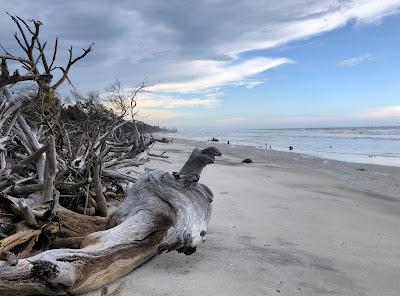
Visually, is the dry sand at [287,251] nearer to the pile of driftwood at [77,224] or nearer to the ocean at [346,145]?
the pile of driftwood at [77,224]

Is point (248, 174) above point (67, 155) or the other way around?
the other way around

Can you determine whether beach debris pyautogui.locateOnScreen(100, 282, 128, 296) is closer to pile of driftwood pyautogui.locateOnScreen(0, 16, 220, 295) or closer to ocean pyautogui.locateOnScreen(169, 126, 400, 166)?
pile of driftwood pyautogui.locateOnScreen(0, 16, 220, 295)

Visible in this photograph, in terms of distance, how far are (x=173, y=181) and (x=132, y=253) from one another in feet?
2.96

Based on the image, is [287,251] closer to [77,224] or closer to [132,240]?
[132,240]

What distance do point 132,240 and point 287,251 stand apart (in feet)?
6.03

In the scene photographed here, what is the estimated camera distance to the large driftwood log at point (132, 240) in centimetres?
273

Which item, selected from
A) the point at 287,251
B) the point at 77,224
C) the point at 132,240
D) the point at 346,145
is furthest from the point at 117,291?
the point at 346,145

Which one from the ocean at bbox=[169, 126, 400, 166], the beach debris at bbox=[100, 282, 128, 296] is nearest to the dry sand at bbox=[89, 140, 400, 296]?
the beach debris at bbox=[100, 282, 128, 296]

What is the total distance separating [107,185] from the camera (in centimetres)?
637

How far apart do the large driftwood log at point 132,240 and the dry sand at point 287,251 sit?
242mm

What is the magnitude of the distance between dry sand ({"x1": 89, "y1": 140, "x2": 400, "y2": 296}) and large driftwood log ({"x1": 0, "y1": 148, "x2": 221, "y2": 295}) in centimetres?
24

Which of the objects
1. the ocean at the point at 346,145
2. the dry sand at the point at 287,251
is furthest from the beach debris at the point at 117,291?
the ocean at the point at 346,145

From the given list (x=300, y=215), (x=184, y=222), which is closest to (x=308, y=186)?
(x=300, y=215)

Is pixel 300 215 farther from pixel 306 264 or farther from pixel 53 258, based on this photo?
pixel 53 258
